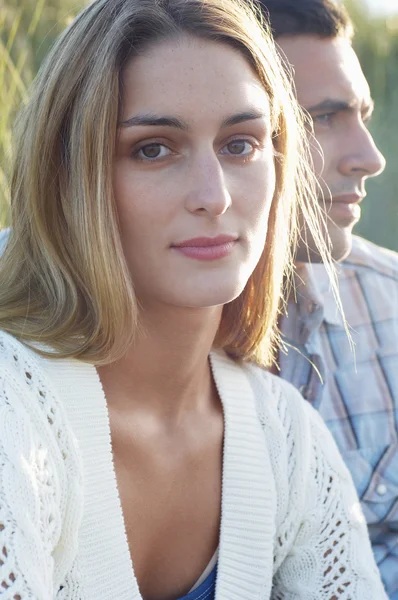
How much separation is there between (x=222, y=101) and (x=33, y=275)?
1.75 ft

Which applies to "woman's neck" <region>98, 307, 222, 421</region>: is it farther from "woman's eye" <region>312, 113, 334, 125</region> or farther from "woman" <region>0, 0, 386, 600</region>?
"woman's eye" <region>312, 113, 334, 125</region>

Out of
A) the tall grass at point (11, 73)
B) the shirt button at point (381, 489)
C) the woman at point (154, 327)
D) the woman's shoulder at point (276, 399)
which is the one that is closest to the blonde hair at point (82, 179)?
the woman at point (154, 327)

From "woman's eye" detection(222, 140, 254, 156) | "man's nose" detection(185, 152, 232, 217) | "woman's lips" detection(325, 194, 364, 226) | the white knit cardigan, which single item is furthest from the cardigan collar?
"woman's lips" detection(325, 194, 364, 226)

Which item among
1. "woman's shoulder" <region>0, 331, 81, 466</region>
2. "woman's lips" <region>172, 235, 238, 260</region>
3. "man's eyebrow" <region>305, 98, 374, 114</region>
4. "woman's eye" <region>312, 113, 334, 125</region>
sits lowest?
"woman's shoulder" <region>0, 331, 81, 466</region>

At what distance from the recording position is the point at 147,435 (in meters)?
1.98

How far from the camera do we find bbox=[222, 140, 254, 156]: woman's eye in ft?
6.20

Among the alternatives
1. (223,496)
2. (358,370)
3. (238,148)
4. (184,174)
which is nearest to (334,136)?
(358,370)

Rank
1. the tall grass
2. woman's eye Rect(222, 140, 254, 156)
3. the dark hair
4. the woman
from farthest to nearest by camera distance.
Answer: the dark hair, the tall grass, woman's eye Rect(222, 140, 254, 156), the woman

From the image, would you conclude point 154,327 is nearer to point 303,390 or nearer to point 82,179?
point 82,179

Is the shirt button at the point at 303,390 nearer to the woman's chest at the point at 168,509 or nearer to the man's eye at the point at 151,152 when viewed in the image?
the woman's chest at the point at 168,509

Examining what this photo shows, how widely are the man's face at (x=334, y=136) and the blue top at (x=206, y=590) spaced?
1025mm

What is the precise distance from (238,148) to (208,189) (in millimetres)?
173

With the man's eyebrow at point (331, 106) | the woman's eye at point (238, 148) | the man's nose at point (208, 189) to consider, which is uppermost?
the man's eyebrow at point (331, 106)

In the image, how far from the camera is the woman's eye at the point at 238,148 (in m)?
1.89
